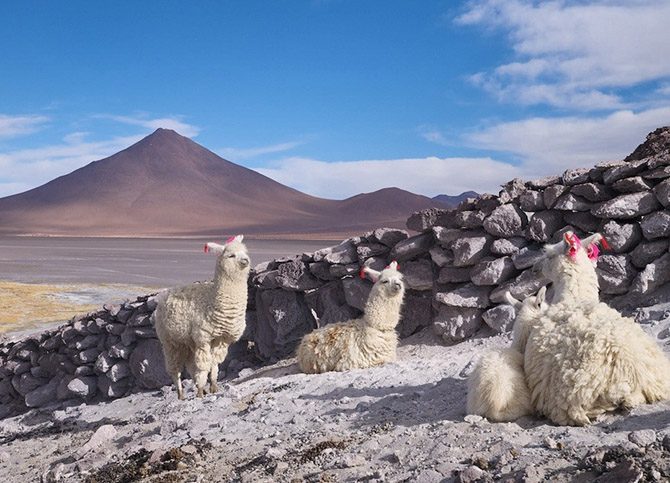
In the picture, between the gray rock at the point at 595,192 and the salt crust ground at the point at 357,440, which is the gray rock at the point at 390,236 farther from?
the gray rock at the point at 595,192

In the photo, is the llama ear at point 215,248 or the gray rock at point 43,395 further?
the gray rock at point 43,395

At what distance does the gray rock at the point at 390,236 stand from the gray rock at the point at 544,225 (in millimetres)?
2365

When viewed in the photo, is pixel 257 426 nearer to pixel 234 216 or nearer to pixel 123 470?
pixel 123 470

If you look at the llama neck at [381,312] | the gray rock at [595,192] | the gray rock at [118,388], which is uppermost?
the gray rock at [595,192]

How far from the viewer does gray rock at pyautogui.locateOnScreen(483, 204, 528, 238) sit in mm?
10516

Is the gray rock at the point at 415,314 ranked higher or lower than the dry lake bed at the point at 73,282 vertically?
higher

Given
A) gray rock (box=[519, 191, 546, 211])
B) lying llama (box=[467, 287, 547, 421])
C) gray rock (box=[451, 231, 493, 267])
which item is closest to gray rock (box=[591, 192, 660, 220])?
gray rock (box=[519, 191, 546, 211])

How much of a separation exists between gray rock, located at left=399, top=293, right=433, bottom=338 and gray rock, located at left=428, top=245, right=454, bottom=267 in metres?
0.74

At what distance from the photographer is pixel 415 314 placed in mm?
11688

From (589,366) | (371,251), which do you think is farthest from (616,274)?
(589,366)

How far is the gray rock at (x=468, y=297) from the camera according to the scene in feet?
34.5

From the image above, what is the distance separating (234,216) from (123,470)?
460ft

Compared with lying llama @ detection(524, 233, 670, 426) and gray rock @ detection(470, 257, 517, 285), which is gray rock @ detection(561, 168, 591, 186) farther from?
lying llama @ detection(524, 233, 670, 426)

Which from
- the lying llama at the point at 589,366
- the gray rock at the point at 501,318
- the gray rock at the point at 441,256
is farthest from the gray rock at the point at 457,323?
the lying llama at the point at 589,366
